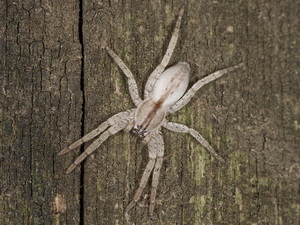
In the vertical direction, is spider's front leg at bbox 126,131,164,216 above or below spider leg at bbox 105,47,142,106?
below

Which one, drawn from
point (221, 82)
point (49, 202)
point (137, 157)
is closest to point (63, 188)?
point (49, 202)

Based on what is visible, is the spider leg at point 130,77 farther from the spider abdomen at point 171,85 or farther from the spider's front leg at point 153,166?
the spider's front leg at point 153,166

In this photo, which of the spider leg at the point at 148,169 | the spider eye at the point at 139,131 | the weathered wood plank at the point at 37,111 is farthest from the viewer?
the spider eye at the point at 139,131

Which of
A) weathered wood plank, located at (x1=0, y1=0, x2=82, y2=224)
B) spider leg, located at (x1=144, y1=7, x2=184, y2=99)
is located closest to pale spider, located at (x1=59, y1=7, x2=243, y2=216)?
spider leg, located at (x1=144, y1=7, x2=184, y2=99)

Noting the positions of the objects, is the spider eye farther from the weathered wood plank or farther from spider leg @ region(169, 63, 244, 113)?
the weathered wood plank

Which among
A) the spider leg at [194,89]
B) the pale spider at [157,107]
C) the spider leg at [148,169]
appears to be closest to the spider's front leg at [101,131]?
the pale spider at [157,107]

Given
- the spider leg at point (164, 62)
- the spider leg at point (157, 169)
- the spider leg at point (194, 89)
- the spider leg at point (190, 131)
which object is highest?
the spider leg at point (164, 62)

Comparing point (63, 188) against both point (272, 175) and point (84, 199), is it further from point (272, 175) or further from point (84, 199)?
point (272, 175)

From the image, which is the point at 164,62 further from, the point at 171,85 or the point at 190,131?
the point at 190,131
